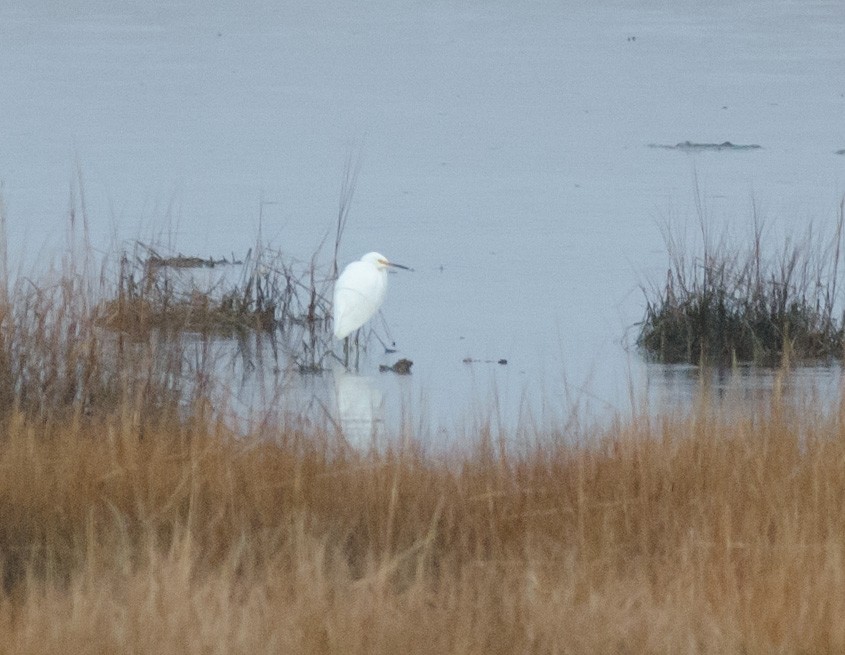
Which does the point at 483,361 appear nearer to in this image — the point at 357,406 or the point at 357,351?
the point at 357,351

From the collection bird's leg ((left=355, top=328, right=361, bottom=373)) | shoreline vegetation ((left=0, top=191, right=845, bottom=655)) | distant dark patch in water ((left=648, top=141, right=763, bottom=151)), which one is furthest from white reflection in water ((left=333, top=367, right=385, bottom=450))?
distant dark patch in water ((left=648, top=141, right=763, bottom=151))

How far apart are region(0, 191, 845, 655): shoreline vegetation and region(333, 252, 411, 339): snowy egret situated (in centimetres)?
249

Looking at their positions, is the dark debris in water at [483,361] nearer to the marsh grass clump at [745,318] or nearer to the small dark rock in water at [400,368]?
the small dark rock in water at [400,368]

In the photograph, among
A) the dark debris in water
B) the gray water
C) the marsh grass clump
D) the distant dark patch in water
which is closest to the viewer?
the marsh grass clump

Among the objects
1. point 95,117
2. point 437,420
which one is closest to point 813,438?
point 437,420

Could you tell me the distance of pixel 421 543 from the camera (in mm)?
4230

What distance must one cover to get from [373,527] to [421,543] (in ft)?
1.14

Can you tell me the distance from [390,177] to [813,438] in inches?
526

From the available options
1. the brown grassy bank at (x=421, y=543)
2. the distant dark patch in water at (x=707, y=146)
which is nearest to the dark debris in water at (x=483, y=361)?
the brown grassy bank at (x=421, y=543)

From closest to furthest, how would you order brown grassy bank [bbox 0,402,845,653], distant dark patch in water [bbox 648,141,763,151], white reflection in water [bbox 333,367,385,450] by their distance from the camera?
brown grassy bank [bbox 0,402,845,653]
white reflection in water [bbox 333,367,385,450]
distant dark patch in water [bbox 648,141,763,151]

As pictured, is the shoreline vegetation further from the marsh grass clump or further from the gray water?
the marsh grass clump

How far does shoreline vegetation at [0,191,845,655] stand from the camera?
3.59 metres

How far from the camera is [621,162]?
1975 cm

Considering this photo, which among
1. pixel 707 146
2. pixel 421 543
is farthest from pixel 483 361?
pixel 707 146
